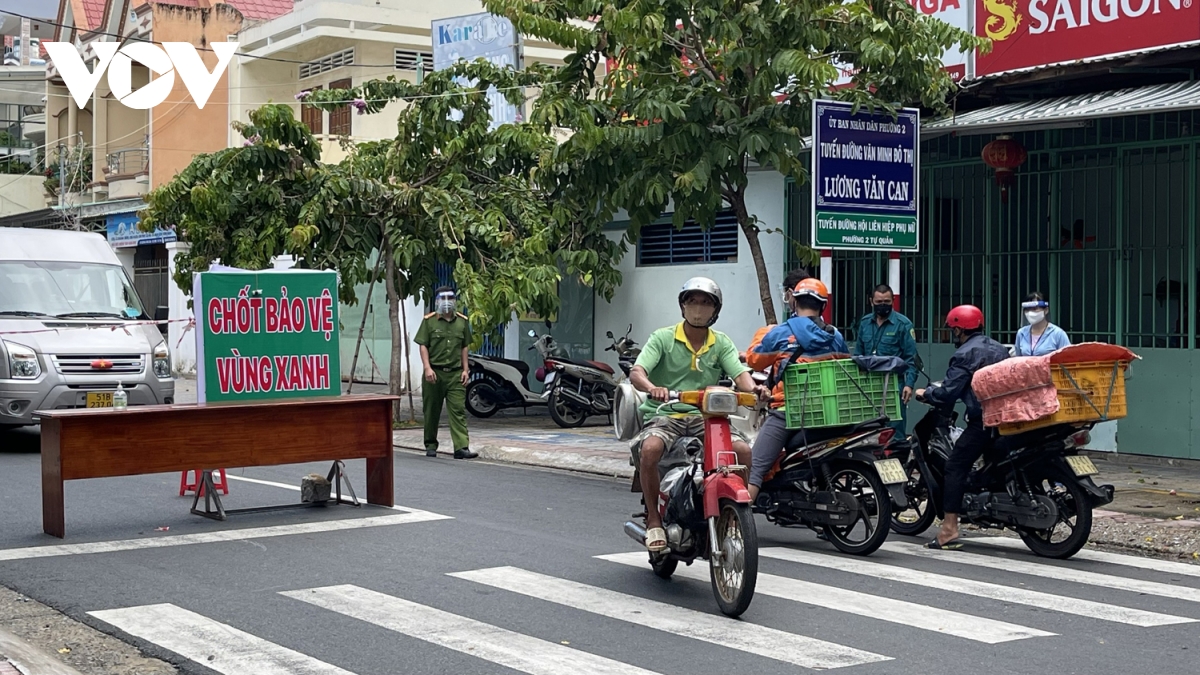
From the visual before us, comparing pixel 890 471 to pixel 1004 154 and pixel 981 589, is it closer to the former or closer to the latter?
pixel 981 589

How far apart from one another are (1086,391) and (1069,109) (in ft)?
16.6

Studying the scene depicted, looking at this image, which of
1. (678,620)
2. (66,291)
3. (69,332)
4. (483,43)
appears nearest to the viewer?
(678,620)

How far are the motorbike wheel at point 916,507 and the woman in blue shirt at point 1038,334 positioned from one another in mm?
1718

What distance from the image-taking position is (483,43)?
23078 mm

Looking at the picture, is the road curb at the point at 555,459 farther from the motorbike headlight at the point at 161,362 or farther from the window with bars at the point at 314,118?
the window with bars at the point at 314,118

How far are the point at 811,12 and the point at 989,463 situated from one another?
5.74 metres

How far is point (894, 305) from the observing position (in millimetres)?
12547

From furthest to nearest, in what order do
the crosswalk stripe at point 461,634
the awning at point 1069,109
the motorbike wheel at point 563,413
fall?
the motorbike wheel at point 563,413, the awning at point 1069,109, the crosswalk stripe at point 461,634

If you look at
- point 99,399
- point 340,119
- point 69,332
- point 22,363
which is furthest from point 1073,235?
point 340,119

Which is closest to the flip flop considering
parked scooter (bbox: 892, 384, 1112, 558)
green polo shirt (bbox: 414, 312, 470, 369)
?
parked scooter (bbox: 892, 384, 1112, 558)

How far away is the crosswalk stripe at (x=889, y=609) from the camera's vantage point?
657 centimetres

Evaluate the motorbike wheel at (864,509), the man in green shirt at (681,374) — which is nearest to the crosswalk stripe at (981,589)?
the motorbike wheel at (864,509)

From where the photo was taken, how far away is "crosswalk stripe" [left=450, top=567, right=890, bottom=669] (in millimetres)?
6098

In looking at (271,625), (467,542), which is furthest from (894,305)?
(271,625)
